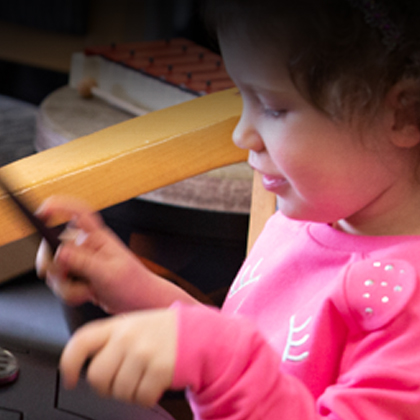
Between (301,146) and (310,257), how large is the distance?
0.37 ft

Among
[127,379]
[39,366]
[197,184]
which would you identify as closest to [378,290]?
[127,379]

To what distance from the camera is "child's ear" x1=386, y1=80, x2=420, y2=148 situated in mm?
343

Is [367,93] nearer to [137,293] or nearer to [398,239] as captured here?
[398,239]

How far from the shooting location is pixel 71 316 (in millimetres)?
539

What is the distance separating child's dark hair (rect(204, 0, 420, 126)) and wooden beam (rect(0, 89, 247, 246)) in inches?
7.2

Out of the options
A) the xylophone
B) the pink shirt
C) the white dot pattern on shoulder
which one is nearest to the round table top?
the xylophone

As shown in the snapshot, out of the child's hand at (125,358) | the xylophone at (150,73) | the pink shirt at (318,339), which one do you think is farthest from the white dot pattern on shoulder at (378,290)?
the xylophone at (150,73)

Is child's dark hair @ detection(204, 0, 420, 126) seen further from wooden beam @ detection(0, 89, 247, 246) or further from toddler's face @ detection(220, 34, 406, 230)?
wooden beam @ detection(0, 89, 247, 246)

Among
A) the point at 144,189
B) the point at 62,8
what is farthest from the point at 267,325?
the point at 62,8

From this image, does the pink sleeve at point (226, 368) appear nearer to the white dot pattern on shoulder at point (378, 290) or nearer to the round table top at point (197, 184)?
the white dot pattern on shoulder at point (378, 290)

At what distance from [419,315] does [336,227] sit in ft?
0.40

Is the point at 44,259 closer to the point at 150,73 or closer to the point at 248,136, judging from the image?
the point at 248,136

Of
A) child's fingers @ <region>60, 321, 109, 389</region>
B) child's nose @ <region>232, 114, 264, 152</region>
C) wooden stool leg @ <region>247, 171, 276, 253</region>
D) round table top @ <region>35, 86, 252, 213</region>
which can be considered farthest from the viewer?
round table top @ <region>35, 86, 252, 213</region>

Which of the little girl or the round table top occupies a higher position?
the little girl
